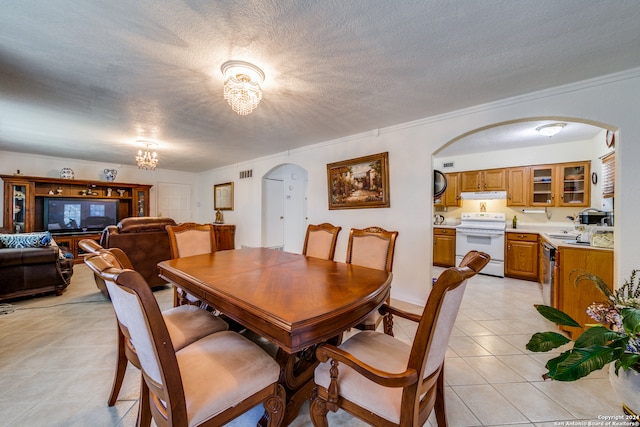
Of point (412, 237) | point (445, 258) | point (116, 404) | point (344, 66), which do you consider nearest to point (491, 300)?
point (412, 237)

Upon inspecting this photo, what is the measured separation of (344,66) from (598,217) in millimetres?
3605

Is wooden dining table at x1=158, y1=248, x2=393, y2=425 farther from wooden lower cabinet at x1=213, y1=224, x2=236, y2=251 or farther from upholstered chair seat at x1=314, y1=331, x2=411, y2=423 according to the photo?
wooden lower cabinet at x1=213, y1=224, x2=236, y2=251

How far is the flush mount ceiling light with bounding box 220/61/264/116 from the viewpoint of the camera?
71.9 inches

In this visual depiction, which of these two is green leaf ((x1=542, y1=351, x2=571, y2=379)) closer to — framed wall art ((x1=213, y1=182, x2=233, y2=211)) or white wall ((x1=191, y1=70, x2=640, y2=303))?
white wall ((x1=191, y1=70, x2=640, y2=303))

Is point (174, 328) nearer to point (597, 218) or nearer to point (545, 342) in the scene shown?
point (545, 342)

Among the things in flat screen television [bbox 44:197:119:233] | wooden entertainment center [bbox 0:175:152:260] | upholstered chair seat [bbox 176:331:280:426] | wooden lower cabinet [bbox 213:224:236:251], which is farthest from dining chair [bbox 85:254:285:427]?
flat screen television [bbox 44:197:119:233]

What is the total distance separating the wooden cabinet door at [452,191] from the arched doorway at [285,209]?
3297 millimetres

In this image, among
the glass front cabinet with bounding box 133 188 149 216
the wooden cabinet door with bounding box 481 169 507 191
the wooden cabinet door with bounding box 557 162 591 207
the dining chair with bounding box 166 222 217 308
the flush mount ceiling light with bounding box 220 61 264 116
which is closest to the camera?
the flush mount ceiling light with bounding box 220 61 264 116

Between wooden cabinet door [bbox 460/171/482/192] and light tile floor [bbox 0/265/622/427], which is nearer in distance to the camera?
light tile floor [bbox 0/265/622/427]

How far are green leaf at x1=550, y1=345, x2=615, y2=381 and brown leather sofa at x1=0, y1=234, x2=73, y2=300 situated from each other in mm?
4912

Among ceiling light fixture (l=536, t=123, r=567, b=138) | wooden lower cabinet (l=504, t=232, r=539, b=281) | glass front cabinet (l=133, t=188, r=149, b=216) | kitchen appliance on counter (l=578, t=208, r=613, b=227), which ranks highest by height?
ceiling light fixture (l=536, t=123, r=567, b=138)

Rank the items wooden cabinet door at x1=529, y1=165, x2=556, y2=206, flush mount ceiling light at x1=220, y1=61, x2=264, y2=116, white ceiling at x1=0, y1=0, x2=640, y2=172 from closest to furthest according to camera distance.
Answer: white ceiling at x1=0, y1=0, x2=640, y2=172, flush mount ceiling light at x1=220, y1=61, x2=264, y2=116, wooden cabinet door at x1=529, y1=165, x2=556, y2=206

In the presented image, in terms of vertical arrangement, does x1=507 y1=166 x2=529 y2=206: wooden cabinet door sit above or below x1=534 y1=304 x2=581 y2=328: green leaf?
above

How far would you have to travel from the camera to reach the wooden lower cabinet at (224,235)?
5.71 metres
